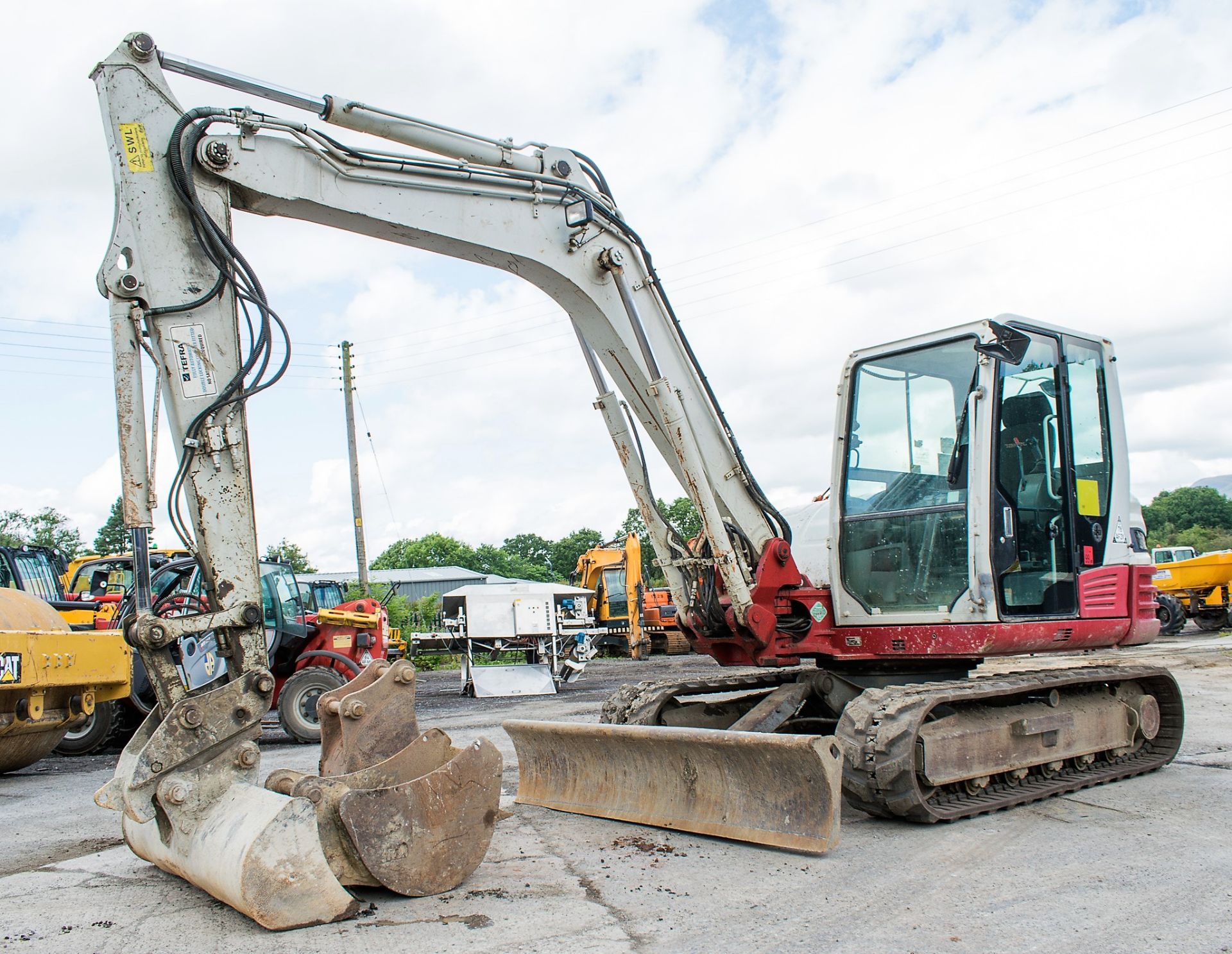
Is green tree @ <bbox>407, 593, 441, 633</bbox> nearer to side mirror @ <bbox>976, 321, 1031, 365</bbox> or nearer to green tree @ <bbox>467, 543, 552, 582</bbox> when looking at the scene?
side mirror @ <bbox>976, 321, 1031, 365</bbox>

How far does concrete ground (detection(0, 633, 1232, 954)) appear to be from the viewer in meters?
3.63

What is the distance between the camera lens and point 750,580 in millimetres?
6359

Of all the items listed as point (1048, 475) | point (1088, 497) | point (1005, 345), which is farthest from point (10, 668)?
point (1088, 497)

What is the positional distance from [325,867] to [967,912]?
2423mm

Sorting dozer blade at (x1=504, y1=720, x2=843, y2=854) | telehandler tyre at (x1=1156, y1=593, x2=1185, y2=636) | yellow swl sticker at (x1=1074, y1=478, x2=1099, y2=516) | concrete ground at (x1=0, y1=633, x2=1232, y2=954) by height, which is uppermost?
yellow swl sticker at (x1=1074, y1=478, x2=1099, y2=516)

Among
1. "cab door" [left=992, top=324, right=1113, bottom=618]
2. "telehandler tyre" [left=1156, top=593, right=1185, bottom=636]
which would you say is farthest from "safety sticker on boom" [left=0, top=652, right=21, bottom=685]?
Result: "telehandler tyre" [left=1156, top=593, right=1185, bottom=636]

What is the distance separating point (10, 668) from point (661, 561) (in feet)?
14.5

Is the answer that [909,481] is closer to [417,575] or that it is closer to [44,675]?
[44,675]

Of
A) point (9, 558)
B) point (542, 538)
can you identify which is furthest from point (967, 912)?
point (542, 538)

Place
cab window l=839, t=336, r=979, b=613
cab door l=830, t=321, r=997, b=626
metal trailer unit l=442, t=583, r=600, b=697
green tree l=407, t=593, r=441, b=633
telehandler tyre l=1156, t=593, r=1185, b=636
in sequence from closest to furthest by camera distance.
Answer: cab door l=830, t=321, r=997, b=626 < cab window l=839, t=336, r=979, b=613 < metal trailer unit l=442, t=583, r=600, b=697 < telehandler tyre l=1156, t=593, r=1185, b=636 < green tree l=407, t=593, r=441, b=633

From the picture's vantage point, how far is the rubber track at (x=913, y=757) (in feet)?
16.5

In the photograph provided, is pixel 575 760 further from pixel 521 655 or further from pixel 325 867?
pixel 521 655

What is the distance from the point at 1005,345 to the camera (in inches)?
235

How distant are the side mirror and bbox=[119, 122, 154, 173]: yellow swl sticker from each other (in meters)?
4.44
